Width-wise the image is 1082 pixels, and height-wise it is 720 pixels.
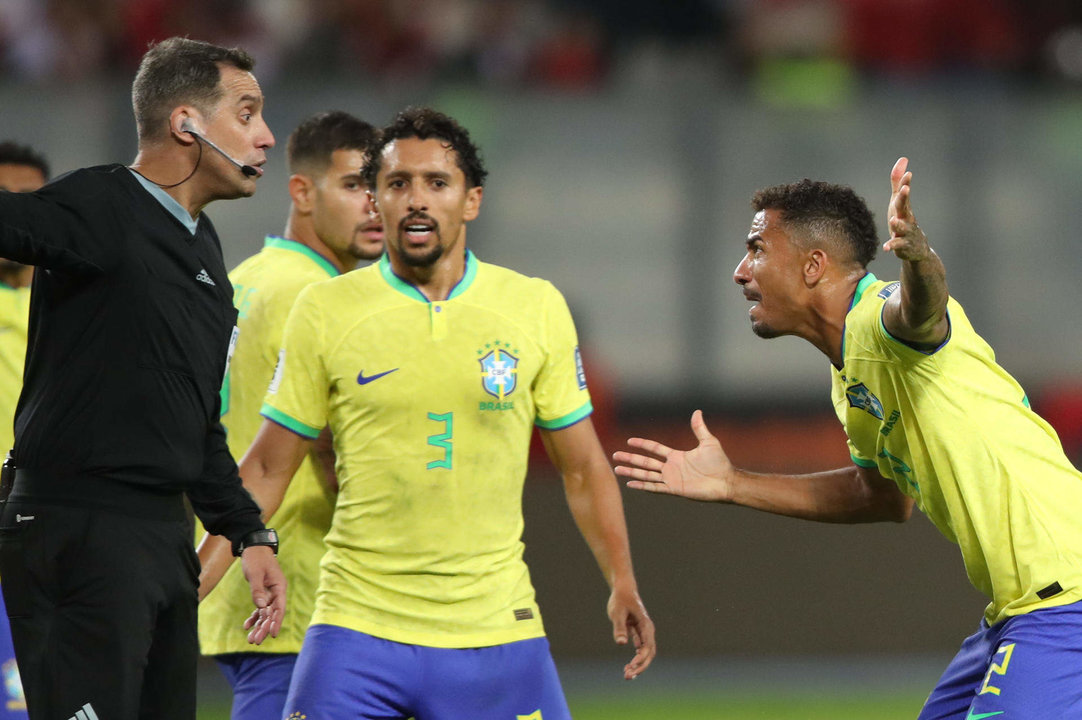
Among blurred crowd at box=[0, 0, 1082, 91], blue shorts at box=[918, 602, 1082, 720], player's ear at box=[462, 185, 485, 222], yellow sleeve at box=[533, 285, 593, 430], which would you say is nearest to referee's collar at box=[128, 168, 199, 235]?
player's ear at box=[462, 185, 485, 222]

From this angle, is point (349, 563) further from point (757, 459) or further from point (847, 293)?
point (757, 459)

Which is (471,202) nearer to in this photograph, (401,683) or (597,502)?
(597,502)

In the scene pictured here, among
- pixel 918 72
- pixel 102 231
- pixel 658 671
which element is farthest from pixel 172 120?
pixel 918 72

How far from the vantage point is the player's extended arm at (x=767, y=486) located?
177 inches

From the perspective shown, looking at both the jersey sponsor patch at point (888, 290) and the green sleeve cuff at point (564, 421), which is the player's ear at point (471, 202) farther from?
the jersey sponsor patch at point (888, 290)

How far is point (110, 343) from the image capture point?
11.4 feet

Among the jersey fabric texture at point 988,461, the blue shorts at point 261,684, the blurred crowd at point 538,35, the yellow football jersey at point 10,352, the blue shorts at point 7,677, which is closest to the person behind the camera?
the jersey fabric texture at point 988,461

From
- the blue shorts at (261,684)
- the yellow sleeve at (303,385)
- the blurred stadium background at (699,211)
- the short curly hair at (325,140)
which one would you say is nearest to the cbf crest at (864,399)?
the yellow sleeve at (303,385)

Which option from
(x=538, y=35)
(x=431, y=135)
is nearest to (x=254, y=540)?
(x=431, y=135)

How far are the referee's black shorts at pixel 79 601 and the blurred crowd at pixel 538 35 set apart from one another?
22.2ft

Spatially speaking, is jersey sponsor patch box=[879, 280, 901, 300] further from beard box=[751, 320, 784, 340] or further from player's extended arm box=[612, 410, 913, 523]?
player's extended arm box=[612, 410, 913, 523]

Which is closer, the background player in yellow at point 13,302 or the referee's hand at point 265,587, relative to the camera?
the referee's hand at point 265,587

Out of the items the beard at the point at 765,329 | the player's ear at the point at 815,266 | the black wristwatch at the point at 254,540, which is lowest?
the black wristwatch at the point at 254,540

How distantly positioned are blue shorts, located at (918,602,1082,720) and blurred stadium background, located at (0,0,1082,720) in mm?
4696
